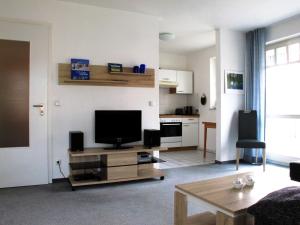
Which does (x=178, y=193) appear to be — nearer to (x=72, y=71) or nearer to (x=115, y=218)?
(x=115, y=218)

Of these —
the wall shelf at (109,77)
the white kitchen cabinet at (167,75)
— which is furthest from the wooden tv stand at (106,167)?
the white kitchen cabinet at (167,75)

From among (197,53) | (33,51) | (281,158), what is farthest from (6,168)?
(197,53)

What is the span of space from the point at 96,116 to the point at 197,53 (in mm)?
4135

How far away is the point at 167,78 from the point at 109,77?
2962 millimetres

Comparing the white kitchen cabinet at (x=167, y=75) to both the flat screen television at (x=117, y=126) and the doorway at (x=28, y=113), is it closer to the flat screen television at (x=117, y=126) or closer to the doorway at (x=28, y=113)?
the flat screen television at (x=117, y=126)

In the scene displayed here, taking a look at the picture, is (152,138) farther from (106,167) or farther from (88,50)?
(88,50)

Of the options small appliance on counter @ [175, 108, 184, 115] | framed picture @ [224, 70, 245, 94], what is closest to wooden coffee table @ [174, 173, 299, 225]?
framed picture @ [224, 70, 245, 94]

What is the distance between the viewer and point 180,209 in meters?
1.94

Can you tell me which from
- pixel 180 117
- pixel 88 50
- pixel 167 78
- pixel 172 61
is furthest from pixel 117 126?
pixel 172 61

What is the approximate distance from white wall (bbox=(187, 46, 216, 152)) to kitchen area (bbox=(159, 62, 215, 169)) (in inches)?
2.2

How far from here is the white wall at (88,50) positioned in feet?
12.0

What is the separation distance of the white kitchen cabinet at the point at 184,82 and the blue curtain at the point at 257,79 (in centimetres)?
208

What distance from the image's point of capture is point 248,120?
15.9 feet

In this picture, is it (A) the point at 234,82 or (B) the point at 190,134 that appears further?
(B) the point at 190,134
